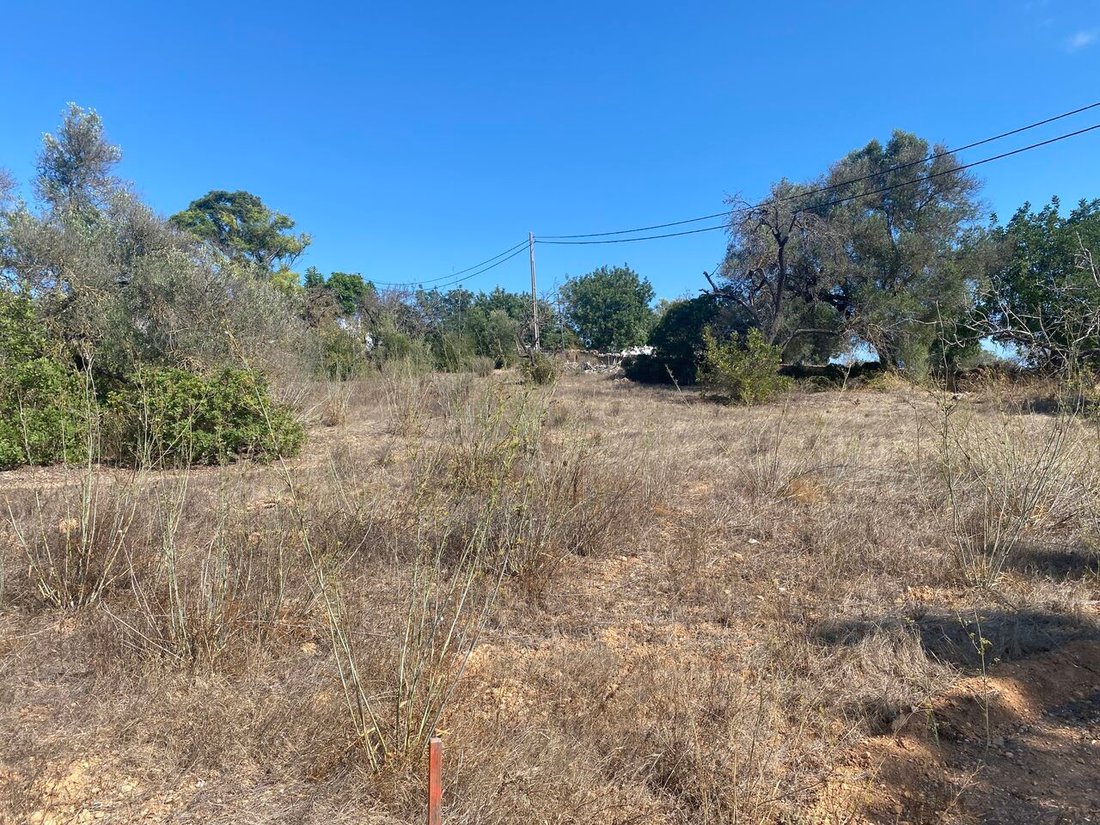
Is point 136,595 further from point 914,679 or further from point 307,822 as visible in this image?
point 914,679

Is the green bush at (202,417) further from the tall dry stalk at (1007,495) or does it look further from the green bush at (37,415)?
the tall dry stalk at (1007,495)

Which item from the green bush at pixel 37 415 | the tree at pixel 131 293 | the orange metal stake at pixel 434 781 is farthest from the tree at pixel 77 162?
the orange metal stake at pixel 434 781

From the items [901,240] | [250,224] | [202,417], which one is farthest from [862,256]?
[250,224]

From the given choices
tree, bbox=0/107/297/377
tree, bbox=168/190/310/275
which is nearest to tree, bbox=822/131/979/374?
tree, bbox=0/107/297/377

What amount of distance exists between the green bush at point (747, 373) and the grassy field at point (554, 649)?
8.12 meters

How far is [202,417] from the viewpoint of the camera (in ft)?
22.4

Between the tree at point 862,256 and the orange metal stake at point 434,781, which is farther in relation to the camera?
the tree at point 862,256

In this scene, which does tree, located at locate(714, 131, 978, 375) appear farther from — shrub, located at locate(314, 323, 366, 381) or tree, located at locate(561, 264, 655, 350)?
tree, located at locate(561, 264, 655, 350)

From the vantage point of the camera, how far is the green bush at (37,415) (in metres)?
6.13

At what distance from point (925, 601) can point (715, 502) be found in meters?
1.87

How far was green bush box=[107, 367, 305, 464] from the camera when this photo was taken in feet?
20.8

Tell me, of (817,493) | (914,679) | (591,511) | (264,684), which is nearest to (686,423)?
(817,493)

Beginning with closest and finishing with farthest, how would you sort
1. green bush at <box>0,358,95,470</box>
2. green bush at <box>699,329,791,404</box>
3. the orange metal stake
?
1. the orange metal stake
2. green bush at <box>0,358,95,470</box>
3. green bush at <box>699,329,791,404</box>

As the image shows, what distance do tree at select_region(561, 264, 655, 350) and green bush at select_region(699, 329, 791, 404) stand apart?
21.3m
